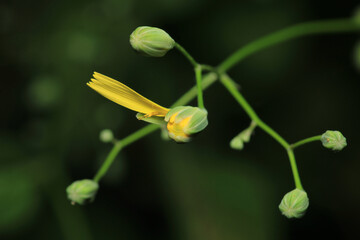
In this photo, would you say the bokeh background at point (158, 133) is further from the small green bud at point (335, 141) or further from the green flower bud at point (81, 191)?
the small green bud at point (335, 141)

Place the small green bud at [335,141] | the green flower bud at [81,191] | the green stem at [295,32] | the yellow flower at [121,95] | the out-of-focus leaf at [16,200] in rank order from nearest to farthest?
the yellow flower at [121,95]
the small green bud at [335,141]
the green flower bud at [81,191]
the green stem at [295,32]
the out-of-focus leaf at [16,200]

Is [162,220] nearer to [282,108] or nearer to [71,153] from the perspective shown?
[71,153]

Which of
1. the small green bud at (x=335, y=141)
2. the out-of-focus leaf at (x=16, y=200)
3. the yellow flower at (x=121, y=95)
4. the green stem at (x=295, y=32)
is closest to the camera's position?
the yellow flower at (x=121, y=95)

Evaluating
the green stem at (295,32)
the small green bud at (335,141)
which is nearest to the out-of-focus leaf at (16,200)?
→ the green stem at (295,32)

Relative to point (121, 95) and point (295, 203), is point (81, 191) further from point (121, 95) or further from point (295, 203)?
point (295, 203)

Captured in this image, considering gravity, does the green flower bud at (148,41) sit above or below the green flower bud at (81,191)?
above

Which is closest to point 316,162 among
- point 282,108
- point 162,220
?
point 282,108

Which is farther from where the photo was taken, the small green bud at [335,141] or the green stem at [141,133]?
the green stem at [141,133]
